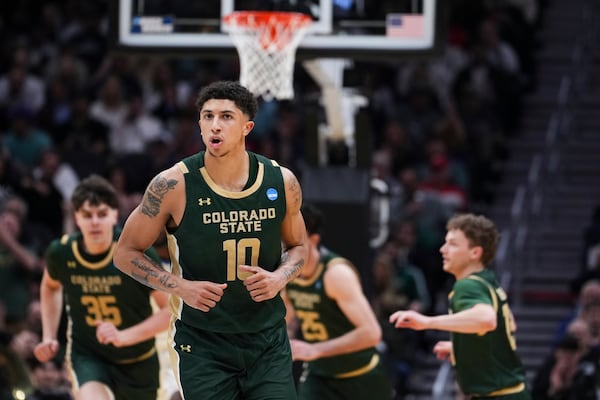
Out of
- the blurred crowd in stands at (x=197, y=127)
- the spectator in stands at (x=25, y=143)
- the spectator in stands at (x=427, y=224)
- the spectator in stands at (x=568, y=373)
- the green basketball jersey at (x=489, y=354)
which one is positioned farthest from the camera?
the spectator in stands at (x=25, y=143)

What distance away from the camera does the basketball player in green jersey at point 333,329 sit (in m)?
8.57

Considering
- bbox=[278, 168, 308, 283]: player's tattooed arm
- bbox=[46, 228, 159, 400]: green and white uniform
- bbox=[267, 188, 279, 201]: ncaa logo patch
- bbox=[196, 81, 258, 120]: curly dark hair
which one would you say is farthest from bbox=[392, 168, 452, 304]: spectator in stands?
bbox=[196, 81, 258, 120]: curly dark hair

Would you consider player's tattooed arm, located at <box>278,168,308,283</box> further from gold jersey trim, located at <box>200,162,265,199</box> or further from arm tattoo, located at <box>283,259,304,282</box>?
gold jersey trim, located at <box>200,162,265,199</box>

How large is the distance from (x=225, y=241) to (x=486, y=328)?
5.90 ft

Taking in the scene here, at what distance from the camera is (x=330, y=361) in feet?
29.5

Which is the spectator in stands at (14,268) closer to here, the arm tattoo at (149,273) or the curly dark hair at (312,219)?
the curly dark hair at (312,219)

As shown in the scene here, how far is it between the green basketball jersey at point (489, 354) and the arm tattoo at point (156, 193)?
6.88 feet

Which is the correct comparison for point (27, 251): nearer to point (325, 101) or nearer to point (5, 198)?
point (5, 198)

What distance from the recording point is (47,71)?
675 inches

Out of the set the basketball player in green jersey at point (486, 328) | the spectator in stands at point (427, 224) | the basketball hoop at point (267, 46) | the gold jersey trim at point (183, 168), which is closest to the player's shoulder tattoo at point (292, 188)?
the gold jersey trim at point (183, 168)

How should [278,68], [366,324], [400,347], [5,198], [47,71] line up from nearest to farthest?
[366,324] → [278,68] → [400,347] → [5,198] → [47,71]

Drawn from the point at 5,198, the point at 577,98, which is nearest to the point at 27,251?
the point at 5,198

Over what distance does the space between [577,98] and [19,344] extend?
29.1ft

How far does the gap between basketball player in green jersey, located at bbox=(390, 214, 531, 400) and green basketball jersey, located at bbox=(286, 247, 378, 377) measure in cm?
87
